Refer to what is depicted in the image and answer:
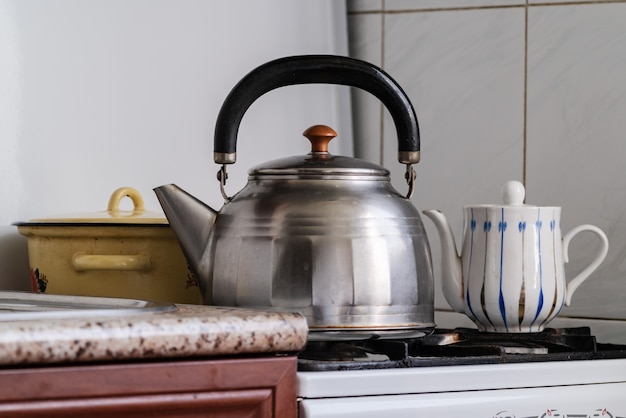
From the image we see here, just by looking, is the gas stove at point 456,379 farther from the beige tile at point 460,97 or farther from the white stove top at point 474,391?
the beige tile at point 460,97

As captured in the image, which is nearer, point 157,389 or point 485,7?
point 157,389

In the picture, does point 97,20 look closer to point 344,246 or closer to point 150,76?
point 150,76

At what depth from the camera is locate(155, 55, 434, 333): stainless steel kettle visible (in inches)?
36.7

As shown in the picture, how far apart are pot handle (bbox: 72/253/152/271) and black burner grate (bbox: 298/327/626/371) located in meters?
0.25

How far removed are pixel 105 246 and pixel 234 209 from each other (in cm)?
18

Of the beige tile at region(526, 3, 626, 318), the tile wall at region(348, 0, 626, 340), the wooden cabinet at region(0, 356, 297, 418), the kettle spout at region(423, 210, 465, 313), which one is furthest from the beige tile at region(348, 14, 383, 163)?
the wooden cabinet at region(0, 356, 297, 418)

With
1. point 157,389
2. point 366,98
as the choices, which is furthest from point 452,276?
point 366,98

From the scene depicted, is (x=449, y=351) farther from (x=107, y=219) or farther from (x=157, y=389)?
(x=107, y=219)

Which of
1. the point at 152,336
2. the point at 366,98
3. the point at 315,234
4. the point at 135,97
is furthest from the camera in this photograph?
the point at 366,98

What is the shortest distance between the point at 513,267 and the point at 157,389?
0.49m

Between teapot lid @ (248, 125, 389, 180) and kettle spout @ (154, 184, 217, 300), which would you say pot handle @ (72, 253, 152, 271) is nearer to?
kettle spout @ (154, 184, 217, 300)

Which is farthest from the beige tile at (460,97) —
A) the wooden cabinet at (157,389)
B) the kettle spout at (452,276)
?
the wooden cabinet at (157,389)

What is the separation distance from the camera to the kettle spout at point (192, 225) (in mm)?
1011

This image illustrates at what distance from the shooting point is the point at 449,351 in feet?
2.93
